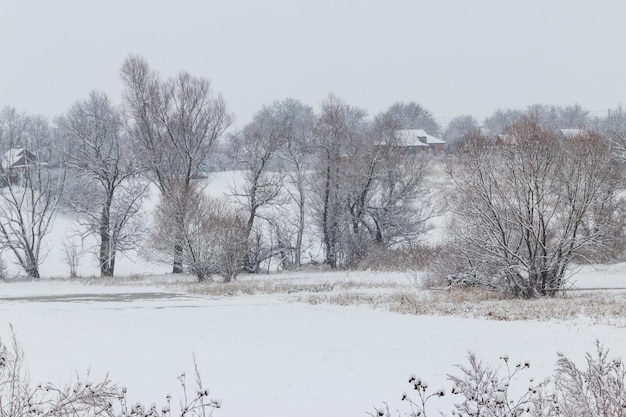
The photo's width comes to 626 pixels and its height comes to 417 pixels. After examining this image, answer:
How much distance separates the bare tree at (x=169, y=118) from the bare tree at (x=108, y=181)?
2.45 m

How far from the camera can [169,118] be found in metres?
41.9

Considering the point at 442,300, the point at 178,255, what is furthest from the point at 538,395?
the point at 178,255

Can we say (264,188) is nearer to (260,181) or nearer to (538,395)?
(260,181)

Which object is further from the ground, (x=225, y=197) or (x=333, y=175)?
(x=333, y=175)

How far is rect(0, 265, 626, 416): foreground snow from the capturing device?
10383 mm

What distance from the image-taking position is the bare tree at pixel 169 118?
4156 centimetres

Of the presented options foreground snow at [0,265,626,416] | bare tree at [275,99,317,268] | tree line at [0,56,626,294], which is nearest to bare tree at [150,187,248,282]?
tree line at [0,56,626,294]

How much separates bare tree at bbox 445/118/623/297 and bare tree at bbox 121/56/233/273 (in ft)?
70.6

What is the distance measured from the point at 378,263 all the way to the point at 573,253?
18.1 metres

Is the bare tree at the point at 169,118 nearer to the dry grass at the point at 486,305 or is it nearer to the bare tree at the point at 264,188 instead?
the bare tree at the point at 264,188

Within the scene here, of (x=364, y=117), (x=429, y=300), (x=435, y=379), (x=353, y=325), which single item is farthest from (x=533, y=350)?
(x=364, y=117)

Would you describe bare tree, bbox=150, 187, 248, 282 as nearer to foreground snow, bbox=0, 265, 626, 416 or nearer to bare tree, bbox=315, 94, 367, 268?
bare tree, bbox=315, 94, 367, 268

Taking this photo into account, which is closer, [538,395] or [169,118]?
[538,395]

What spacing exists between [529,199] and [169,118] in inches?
1012
